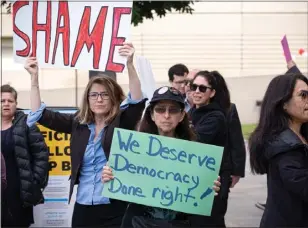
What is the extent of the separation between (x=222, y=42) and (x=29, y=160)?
17660 millimetres

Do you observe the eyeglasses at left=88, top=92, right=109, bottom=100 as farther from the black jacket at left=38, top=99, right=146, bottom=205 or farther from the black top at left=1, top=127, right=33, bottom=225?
the black top at left=1, top=127, right=33, bottom=225

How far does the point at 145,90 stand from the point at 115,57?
830 mm

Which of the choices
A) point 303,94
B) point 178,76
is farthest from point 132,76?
point 178,76

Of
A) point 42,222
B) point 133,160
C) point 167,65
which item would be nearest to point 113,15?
point 133,160

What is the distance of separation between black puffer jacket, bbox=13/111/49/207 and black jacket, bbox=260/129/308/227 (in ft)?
8.21

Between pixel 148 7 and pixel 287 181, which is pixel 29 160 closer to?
pixel 287 181

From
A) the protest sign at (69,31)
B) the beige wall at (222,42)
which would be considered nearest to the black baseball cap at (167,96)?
the protest sign at (69,31)

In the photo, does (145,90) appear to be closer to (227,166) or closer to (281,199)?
(227,166)

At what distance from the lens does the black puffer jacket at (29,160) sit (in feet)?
16.9

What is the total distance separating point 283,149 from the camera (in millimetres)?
3133

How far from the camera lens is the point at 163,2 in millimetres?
9391

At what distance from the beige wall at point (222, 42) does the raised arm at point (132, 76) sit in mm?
17598

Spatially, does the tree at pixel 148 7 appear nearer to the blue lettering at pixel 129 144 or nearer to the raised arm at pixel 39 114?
the raised arm at pixel 39 114

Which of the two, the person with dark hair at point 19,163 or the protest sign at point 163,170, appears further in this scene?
the person with dark hair at point 19,163
